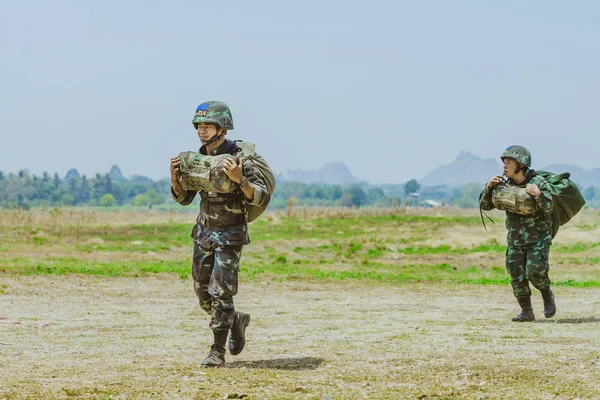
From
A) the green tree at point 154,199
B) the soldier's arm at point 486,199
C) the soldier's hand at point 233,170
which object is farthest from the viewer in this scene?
the green tree at point 154,199

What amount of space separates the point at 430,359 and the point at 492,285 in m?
10.8

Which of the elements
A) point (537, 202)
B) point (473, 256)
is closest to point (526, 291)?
point (537, 202)

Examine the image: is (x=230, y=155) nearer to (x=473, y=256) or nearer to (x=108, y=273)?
(x=108, y=273)

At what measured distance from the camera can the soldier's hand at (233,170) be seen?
8.20 meters

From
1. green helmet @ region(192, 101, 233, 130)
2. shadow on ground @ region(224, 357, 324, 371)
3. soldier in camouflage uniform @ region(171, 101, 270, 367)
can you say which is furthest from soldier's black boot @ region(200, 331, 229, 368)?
green helmet @ region(192, 101, 233, 130)

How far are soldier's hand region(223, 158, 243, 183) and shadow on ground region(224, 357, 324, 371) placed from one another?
6.16ft

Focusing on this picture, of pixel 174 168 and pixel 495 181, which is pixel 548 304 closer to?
pixel 495 181

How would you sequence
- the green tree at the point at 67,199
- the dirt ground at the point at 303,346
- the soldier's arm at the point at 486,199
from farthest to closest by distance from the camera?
the green tree at the point at 67,199, the soldier's arm at the point at 486,199, the dirt ground at the point at 303,346

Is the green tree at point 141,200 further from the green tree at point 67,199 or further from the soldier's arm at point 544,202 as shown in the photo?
the soldier's arm at point 544,202

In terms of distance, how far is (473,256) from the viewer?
29594mm

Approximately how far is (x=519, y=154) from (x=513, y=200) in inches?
24.7

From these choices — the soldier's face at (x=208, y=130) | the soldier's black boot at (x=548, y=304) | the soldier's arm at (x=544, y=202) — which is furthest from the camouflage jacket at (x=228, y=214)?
the soldier's black boot at (x=548, y=304)

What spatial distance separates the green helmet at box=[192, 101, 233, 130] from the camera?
8578mm

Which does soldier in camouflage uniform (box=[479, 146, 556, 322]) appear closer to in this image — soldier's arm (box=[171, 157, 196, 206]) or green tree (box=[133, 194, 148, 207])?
soldier's arm (box=[171, 157, 196, 206])
